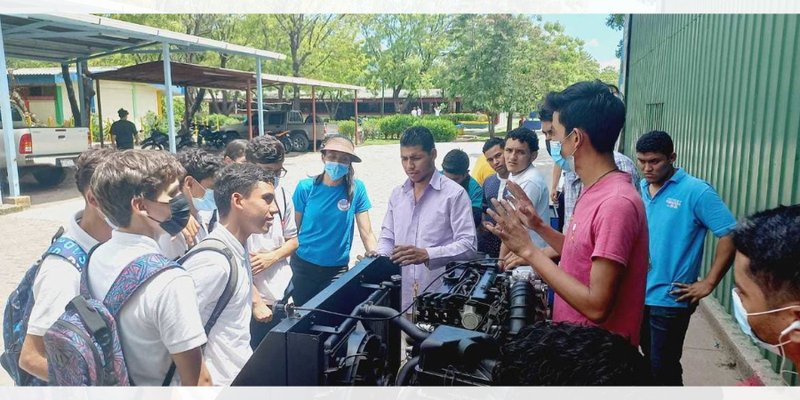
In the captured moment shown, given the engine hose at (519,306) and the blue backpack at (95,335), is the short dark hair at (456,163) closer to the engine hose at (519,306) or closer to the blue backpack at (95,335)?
the engine hose at (519,306)

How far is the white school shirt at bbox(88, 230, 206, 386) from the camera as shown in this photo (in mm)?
1708

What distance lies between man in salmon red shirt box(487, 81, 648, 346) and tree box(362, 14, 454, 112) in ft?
52.7

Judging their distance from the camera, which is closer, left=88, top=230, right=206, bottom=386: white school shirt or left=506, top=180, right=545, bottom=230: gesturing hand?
left=88, top=230, right=206, bottom=386: white school shirt

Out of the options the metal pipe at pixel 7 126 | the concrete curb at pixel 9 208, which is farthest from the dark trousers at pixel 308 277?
the metal pipe at pixel 7 126

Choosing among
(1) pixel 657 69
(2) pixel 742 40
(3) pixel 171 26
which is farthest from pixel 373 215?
(3) pixel 171 26

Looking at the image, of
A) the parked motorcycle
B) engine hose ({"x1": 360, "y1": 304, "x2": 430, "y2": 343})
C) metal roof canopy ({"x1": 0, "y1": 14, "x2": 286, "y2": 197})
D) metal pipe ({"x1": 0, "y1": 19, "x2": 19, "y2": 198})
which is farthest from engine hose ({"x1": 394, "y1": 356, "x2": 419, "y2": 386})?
the parked motorcycle

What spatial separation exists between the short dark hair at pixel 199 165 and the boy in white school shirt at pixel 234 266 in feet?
2.65

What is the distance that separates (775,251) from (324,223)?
98.9 inches

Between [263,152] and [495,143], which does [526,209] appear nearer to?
[263,152]

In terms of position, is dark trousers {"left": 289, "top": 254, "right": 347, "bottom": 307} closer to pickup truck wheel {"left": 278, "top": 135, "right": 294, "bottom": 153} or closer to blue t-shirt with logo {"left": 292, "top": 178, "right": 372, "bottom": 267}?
blue t-shirt with logo {"left": 292, "top": 178, "right": 372, "bottom": 267}

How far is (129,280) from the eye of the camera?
172 cm

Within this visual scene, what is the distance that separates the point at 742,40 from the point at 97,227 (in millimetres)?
4293

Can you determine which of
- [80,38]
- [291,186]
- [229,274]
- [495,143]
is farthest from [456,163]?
[80,38]

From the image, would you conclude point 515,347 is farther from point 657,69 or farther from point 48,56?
point 48,56
